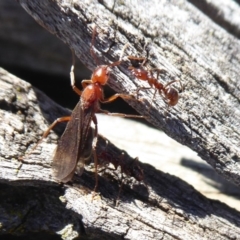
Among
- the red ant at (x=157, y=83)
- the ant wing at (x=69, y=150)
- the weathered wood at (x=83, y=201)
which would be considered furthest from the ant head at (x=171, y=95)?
the ant wing at (x=69, y=150)

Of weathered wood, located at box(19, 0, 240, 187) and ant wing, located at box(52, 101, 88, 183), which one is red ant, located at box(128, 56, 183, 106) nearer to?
weathered wood, located at box(19, 0, 240, 187)

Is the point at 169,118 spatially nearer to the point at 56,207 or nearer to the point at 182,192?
the point at 182,192

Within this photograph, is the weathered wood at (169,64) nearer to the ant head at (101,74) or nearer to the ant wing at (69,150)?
the ant head at (101,74)

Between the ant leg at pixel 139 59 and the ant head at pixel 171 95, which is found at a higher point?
the ant leg at pixel 139 59

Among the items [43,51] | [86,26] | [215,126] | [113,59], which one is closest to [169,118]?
[215,126]

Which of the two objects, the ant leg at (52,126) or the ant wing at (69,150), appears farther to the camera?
the ant leg at (52,126)

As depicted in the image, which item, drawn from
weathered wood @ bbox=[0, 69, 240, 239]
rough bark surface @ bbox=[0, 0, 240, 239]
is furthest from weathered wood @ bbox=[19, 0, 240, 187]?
weathered wood @ bbox=[0, 69, 240, 239]

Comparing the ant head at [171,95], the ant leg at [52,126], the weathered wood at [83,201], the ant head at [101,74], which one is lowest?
the weathered wood at [83,201]
